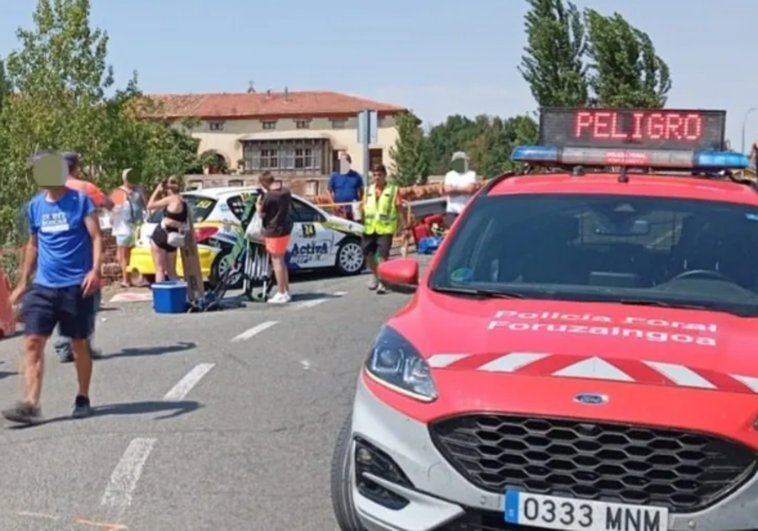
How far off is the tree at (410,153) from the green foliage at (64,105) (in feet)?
155

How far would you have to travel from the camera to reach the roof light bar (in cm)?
712

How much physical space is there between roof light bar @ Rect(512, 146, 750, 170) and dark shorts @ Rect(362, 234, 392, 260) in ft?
28.5

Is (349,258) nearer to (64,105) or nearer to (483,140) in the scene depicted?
(64,105)

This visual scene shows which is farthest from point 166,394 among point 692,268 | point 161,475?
point 692,268

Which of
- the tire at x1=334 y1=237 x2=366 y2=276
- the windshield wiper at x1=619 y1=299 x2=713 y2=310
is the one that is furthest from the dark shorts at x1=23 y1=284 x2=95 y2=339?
the tire at x1=334 y1=237 x2=366 y2=276

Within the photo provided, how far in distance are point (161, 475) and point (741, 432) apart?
3.64 metres

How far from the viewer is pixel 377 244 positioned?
1628 centimetres

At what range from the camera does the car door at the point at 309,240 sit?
18.1m

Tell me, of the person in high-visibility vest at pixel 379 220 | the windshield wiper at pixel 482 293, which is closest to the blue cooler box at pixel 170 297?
the person in high-visibility vest at pixel 379 220

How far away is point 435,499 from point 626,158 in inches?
140

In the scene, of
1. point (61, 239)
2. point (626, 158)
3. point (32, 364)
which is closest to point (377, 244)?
point (61, 239)

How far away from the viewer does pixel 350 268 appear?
19234 mm

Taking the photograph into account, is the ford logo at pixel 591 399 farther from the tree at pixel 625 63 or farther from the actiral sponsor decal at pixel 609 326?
the tree at pixel 625 63

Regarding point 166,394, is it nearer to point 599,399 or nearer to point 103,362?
point 103,362
